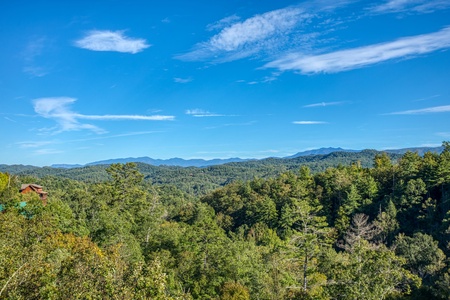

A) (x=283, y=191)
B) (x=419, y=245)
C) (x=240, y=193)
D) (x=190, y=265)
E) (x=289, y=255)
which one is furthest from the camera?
(x=240, y=193)

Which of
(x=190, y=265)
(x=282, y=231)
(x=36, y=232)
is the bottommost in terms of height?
(x=282, y=231)

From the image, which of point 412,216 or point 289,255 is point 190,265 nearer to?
point 289,255

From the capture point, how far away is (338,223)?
51094mm

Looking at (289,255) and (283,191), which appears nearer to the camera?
(289,255)

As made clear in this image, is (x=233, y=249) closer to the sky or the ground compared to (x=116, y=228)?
closer to the ground

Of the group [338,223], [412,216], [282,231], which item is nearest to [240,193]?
[282,231]

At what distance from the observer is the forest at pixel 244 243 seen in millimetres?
9859

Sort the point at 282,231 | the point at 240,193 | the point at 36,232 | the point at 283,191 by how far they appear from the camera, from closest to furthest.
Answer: the point at 36,232, the point at 282,231, the point at 283,191, the point at 240,193

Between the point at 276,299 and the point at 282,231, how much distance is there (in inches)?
1472

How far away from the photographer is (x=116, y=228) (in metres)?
28.0

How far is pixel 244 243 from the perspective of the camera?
131ft

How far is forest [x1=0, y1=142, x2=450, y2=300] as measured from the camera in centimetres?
986

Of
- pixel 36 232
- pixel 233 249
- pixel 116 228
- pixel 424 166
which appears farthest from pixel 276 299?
pixel 424 166

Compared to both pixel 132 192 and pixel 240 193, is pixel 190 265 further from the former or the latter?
pixel 240 193
